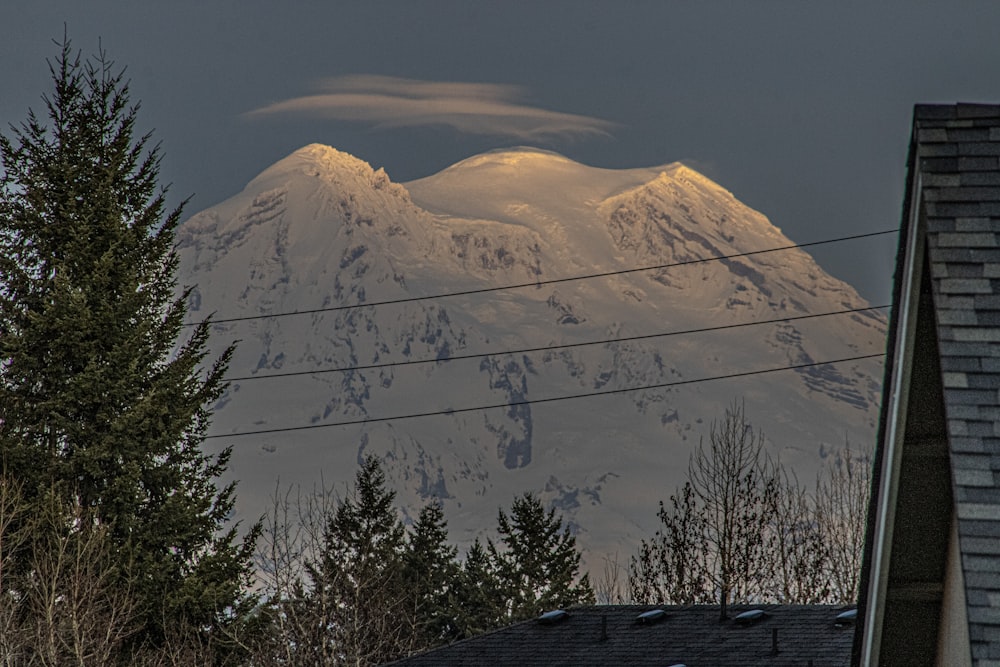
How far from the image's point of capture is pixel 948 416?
560 centimetres

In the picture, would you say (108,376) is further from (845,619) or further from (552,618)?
(845,619)

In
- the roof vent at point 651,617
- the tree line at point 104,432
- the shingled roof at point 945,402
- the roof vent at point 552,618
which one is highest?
the tree line at point 104,432

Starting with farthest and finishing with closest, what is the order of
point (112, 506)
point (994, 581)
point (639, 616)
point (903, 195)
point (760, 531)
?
point (760, 531) < point (112, 506) < point (639, 616) < point (903, 195) < point (994, 581)

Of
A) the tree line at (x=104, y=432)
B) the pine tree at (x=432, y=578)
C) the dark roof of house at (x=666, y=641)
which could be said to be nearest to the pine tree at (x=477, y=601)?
the pine tree at (x=432, y=578)

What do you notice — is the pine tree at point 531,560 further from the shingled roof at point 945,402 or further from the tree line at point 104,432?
the shingled roof at point 945,402

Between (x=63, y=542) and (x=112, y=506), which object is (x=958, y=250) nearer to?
(x=63, y=542)

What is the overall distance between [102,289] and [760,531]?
87.2ft

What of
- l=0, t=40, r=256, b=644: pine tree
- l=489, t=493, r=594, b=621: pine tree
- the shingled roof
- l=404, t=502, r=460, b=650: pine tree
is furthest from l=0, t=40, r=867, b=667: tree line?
l=489, t=493, r=594, b=621: pine tree

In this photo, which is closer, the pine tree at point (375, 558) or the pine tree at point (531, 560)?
the pine tree at point (375, 558)

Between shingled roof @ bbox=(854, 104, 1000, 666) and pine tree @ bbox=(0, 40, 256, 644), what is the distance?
2719 cm

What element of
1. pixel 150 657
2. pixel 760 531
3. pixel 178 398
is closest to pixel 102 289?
pixel 178 398

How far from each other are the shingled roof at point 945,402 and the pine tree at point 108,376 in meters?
27.2

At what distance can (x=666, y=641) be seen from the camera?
1858 cm

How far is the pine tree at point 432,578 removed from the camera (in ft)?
238
